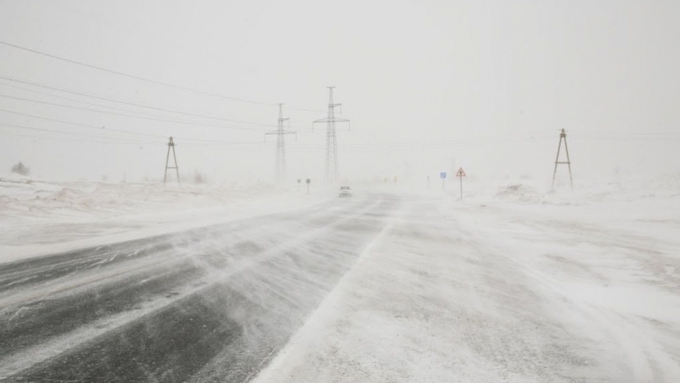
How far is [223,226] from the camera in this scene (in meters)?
11.8

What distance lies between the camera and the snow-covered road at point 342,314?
281 centimetres

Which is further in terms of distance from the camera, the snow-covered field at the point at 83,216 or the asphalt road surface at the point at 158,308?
the snow-covered field at the point at 83,216

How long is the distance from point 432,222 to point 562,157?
6550 inches

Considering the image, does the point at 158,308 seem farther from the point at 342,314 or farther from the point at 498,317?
the point at 498,317

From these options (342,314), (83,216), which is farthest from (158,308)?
(83,216)

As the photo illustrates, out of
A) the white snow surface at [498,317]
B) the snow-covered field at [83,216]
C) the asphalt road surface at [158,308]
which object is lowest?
the white snow surface at [498,317]

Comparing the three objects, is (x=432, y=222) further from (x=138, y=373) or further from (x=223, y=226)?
(x=138, y=373)

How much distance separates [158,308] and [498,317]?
167 inches

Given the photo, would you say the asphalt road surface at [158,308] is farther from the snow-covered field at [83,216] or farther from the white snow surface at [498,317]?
the snow-covered field at [83,216]

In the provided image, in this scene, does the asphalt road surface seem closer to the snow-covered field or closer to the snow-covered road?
the snow-covered road

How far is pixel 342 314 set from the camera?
13.1ft

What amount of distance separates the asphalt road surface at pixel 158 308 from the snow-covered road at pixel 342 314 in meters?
0.02

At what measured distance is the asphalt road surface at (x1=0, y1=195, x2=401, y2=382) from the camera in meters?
2.79

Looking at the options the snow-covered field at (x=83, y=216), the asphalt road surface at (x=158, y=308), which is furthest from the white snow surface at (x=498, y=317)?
the snow-covered field at (x=83, y=216)
